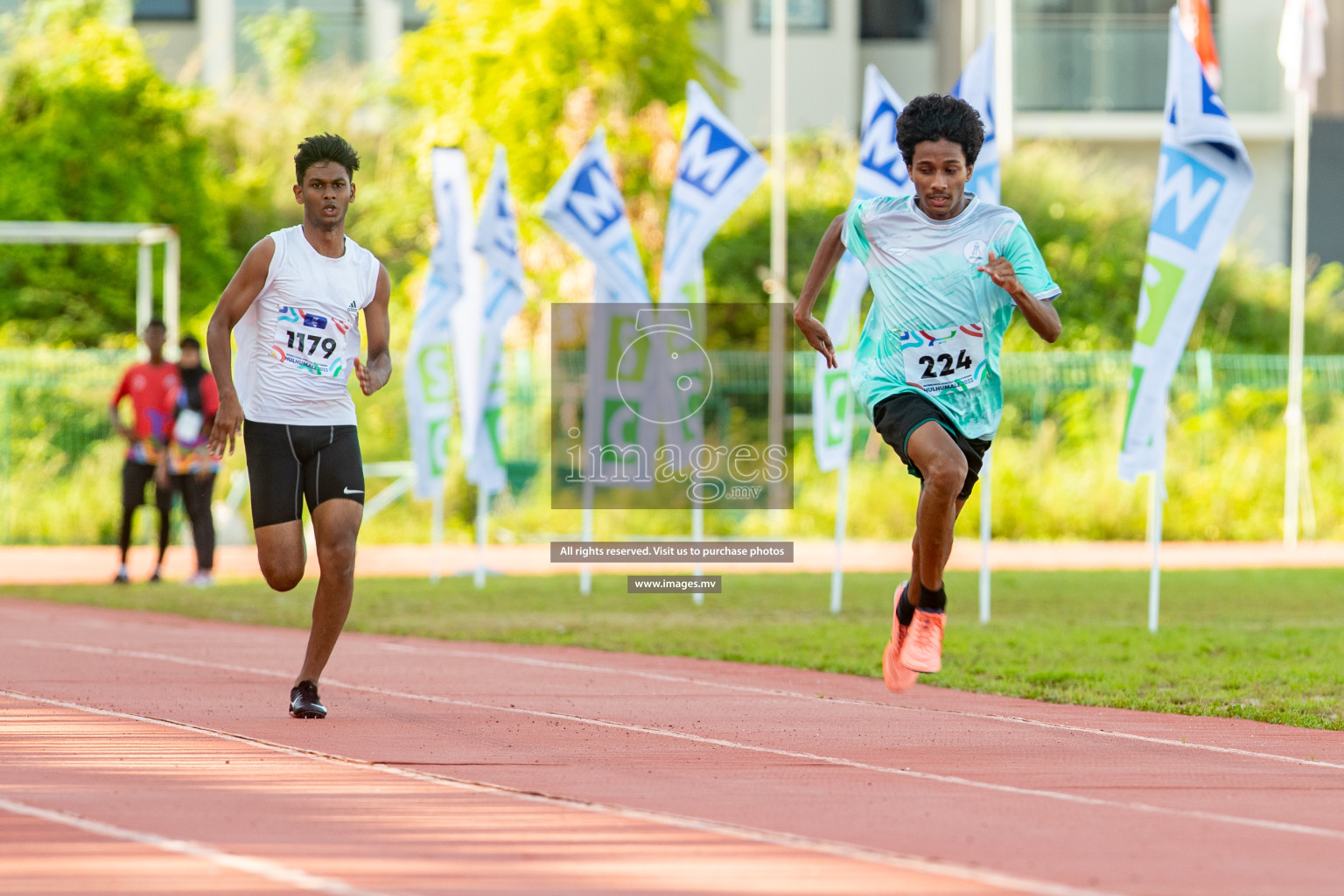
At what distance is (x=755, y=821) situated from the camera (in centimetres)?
522

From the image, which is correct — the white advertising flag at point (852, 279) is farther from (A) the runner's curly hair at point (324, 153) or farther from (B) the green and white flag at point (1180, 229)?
(A) the runner's curly hair at point (324, 153)

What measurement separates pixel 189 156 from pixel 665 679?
927 inches

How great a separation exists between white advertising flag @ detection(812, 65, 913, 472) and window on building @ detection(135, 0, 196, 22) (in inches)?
1070

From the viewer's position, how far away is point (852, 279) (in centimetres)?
1325

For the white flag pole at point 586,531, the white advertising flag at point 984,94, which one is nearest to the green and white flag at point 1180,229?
the white advertising flag at point 984,94

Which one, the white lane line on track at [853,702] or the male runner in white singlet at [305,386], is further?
the male runner in white singlet at [305,386]

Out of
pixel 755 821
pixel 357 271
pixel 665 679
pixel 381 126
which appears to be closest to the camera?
pixel 755 821

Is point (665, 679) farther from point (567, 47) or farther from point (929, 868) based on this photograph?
point (567, 47)

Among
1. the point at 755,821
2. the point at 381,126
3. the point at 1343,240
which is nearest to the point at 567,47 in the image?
the point at 381,126

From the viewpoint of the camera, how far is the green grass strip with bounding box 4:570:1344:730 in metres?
9.15

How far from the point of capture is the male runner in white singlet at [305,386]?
7.35 metres

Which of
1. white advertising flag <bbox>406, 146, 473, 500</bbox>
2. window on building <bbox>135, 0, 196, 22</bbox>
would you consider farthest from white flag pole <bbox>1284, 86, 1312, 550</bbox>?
window on building <bbox>135, 0, 196, 22</bbox>

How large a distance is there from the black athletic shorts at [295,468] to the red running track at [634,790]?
0.87 m

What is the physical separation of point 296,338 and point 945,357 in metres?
2.56
